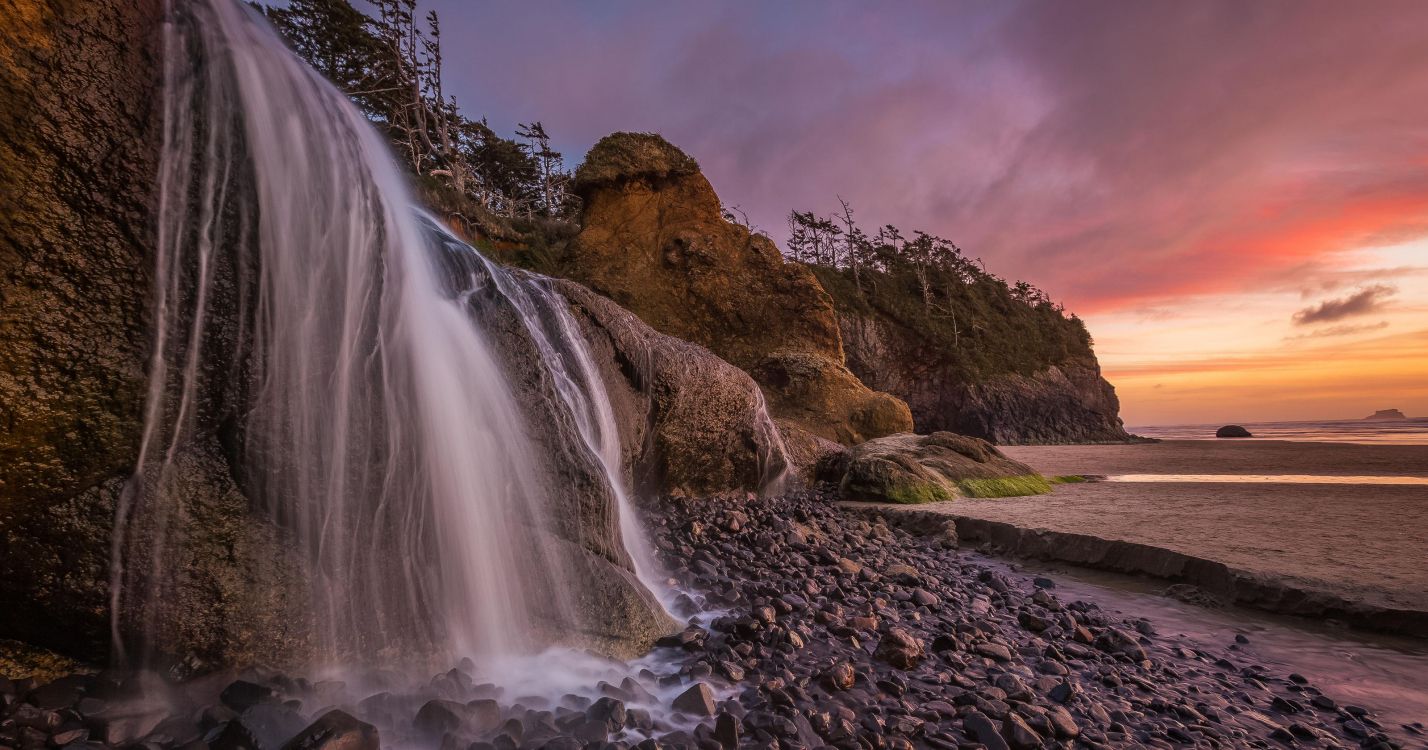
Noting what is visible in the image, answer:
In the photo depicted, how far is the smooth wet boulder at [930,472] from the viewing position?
10.2 metres

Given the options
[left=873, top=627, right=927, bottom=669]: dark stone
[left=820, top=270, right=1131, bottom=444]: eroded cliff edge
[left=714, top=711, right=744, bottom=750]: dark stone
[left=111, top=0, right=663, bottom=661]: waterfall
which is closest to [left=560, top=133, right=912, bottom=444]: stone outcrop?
[left=873, top=627, right=927, bottom=669]: dark stone

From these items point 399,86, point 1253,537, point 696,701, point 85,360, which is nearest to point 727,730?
point 696,701

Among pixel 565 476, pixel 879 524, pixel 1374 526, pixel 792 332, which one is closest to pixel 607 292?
pixel 792 332

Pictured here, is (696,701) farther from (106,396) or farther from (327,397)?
(106,396)

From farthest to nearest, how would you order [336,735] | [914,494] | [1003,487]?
[1003,487] → [914,494] → [336,735]

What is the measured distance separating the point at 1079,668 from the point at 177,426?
5.86 meters

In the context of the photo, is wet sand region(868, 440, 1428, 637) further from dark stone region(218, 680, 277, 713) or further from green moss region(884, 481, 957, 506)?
dark stone region(218, 680, 277, 713)

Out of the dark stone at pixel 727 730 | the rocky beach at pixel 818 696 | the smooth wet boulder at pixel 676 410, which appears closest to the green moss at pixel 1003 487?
the smooth wet boulder at pixel 676 410

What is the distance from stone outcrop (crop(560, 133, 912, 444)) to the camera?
16.2 metres

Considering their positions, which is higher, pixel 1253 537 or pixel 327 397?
pixel 327 397

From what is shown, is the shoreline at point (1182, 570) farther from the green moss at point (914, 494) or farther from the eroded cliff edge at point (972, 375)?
the eroded cliff edge at point (972, 375)

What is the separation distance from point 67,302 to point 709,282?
575 inches

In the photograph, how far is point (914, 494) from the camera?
397 inches

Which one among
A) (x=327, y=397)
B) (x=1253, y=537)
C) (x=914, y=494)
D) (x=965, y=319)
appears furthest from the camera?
(x=965, y=319)
